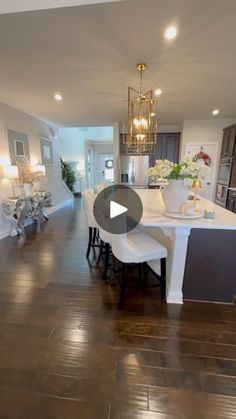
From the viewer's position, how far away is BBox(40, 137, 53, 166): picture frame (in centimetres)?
570

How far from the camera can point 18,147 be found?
4.57m

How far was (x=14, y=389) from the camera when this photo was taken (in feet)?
4.26

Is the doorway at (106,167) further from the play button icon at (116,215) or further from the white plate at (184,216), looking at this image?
the white plate at (184,216)

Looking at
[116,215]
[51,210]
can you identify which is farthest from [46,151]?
[116,215]

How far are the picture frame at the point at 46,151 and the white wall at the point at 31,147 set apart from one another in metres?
0.15

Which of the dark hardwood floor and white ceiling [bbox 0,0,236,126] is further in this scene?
white ceiling [bbox 0,0,236,126]

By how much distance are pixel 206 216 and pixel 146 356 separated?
1.32 metres

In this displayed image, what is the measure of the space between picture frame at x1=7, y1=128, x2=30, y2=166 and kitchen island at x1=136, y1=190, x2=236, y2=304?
143 inches

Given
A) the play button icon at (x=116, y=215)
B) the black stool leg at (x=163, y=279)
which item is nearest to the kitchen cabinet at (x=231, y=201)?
the play button icon at (x=116, y=215)

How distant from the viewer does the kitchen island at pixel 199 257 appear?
6.21 ft

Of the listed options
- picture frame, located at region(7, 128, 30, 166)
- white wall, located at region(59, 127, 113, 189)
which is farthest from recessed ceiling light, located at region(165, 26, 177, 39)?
white wall, located at region(59, 127, 113, 189)

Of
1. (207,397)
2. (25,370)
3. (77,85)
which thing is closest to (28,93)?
(77,85)

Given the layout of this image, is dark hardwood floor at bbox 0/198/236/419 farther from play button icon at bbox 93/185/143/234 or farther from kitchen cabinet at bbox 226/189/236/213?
kitchen cabinet at bbox 226/189/236/213

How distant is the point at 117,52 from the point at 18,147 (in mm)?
3155
